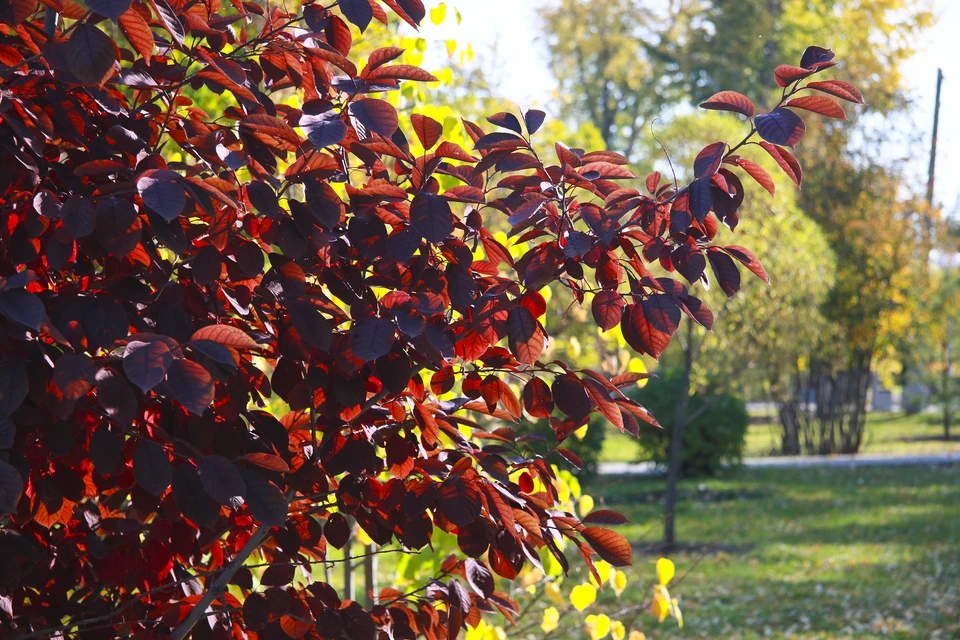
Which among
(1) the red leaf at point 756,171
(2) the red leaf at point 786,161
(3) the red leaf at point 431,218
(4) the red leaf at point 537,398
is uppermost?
(2) the red leaf at point 786,161

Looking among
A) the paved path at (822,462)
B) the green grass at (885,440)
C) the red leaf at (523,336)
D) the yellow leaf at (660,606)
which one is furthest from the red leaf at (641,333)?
the green grass at (885,440)

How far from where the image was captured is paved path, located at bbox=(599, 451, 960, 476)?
1453 cm

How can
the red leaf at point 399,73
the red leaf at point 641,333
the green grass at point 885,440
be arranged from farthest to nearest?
the green grass at point 885,440 < the red leaf at point 399,73 < the red leaf at point 641,333

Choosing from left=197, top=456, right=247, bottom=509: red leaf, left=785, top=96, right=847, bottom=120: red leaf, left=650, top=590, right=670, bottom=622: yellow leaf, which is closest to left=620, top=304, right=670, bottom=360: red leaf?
left=785, top=96, right=847, bottom=120: red leaf

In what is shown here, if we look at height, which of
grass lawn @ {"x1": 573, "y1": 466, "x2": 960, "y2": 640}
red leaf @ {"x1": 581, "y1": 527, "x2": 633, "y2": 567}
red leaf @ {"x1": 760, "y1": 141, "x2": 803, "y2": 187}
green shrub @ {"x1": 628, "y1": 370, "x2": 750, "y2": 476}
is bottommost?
grass lawn @ {"x1": 573, "y1": 466, "x2": 960, "y2": 640}

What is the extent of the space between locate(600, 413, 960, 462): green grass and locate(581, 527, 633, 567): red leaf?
1383 cm

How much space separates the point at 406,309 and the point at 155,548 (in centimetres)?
75

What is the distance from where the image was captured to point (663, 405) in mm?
13242

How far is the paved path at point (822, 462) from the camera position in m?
14.5

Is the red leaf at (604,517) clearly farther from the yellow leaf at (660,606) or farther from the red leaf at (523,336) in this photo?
the yellow leaf at (660,606)

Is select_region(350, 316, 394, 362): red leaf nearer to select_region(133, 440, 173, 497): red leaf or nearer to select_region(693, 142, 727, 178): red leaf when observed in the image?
select_region(133, 440, 173, 497): red leaf

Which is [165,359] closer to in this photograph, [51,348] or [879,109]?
[51,348]

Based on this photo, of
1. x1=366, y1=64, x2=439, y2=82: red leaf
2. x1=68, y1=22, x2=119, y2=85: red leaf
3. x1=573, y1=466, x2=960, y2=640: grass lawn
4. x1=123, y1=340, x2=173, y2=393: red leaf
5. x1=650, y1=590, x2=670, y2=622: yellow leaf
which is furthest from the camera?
x1=573, y1=466, x2=960, y2=640: grass lawn

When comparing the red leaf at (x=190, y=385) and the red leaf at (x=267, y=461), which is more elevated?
the red leaf at (x=190, y=385)
